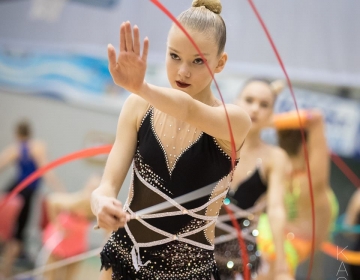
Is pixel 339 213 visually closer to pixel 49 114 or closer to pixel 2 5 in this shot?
pixel 49 114

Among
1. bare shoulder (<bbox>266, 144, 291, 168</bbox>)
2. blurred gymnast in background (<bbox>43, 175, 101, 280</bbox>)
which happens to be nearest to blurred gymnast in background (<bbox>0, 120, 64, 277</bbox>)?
blurred gymnast in background (<bbox>43, 175, 101, 280</bbox>)

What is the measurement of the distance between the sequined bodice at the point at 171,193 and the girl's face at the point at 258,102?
4.01ft

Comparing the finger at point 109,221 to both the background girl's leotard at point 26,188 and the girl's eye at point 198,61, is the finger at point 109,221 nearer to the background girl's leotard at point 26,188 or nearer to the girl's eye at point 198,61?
the girl's eye at point 198,61

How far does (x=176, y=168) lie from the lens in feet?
5.70

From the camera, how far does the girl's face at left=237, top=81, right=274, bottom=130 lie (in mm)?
2996

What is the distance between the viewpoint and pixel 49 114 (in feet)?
24.2

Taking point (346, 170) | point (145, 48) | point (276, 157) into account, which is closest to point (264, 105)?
point (276, 157)

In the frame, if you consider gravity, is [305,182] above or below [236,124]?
below

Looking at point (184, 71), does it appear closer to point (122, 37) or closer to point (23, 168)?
point (122, 37)

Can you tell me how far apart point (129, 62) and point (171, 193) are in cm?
47

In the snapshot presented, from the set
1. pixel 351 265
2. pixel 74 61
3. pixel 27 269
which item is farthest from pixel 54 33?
pixel 351 265

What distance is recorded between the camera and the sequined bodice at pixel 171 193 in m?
1.74

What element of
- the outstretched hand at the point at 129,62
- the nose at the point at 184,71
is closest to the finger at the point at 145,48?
the outstretched hand at the point at 129,62

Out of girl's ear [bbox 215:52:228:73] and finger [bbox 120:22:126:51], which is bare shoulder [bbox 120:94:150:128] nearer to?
girl's ear [bbox 215:52:228:73]
